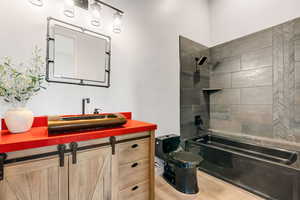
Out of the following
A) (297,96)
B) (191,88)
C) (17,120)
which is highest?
(191,88)

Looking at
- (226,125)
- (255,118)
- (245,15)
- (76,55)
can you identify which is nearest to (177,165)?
(226,125)

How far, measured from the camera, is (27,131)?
102cm

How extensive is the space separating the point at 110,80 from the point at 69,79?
0.44 meters

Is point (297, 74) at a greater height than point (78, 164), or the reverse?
point (297, 74)

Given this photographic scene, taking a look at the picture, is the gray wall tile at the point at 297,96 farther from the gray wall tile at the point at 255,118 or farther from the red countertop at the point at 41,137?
the red countertop at the point at 41,137

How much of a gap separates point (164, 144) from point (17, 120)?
5.45 ft

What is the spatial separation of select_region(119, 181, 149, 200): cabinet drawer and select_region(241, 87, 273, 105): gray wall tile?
2.33m

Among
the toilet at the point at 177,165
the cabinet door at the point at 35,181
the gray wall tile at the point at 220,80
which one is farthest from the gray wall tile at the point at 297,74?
the cabinet door at the point at 35,181

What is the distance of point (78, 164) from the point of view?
98 cm

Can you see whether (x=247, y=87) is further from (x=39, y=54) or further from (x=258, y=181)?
(x=39, y=54)

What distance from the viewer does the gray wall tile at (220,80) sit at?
2.83 m

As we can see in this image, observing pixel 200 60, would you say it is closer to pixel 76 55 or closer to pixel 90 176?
pixel 76 55

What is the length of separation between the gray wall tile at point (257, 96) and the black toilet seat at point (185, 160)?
1.54 metres

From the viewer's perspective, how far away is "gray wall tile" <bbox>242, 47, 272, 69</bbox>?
2311 millimetres
